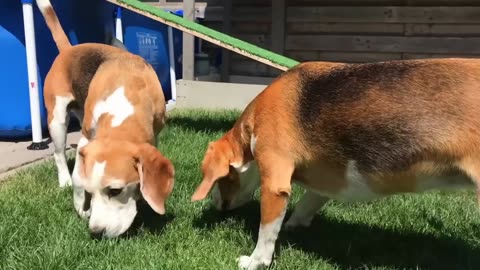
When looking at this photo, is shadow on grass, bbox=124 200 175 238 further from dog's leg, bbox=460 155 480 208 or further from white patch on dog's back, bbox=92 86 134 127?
dog's leg, bbox=460 155 480 208

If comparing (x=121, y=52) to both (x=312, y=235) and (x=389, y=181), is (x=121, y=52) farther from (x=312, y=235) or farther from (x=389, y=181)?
(x=389, y=181)

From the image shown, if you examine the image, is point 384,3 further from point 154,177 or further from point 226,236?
point 154,177

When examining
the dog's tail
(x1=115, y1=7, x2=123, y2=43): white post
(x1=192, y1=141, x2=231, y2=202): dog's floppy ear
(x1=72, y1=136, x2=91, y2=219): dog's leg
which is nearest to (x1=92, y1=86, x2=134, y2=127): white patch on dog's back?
(x1=72, y1=136, x2=91, y2=219): dog's leg

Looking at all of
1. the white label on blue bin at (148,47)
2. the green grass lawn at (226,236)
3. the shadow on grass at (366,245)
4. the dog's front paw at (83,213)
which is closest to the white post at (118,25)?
the white label on blue bin at (148,47)

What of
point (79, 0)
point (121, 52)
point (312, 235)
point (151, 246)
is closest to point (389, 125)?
point (312, 235)

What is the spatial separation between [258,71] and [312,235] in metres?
7.43

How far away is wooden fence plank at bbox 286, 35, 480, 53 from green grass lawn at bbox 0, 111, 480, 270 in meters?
5.71

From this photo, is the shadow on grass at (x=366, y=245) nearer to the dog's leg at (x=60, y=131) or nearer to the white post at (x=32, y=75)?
the dog's leg at (x=60, y=131)

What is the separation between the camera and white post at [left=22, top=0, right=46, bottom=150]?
20.7 ft

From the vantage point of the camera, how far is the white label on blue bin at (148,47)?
921 cm

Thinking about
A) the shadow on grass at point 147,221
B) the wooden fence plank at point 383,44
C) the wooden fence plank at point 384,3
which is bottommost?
the shadow on grass at point 147,221

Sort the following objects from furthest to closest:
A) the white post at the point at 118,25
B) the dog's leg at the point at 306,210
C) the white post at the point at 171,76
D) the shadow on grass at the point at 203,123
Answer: the white post at the point at 171,76 < the white post at the point at 118,25 < the shadow on grass at the point at 203,123 < the dog's leg at the point at 306,210

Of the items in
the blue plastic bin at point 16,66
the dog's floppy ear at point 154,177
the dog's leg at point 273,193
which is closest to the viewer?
the dog's leg at point 273,193

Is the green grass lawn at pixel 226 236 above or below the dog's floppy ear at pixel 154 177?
below
